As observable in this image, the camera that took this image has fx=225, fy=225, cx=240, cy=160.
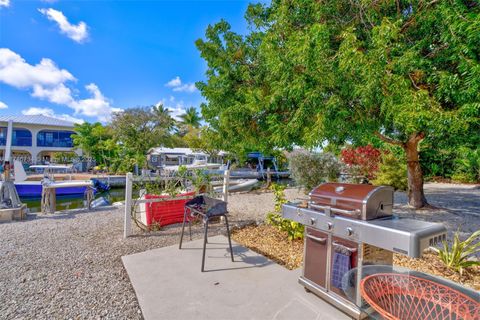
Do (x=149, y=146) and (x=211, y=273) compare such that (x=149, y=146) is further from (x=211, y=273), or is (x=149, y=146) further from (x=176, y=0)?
(x=211, y=273)

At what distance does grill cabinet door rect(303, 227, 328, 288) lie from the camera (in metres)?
2.09

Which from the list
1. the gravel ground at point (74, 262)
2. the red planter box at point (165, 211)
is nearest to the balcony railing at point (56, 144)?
the gravel ground at point (74, 262)

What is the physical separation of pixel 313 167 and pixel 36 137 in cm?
3473

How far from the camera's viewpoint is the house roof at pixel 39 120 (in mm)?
27173

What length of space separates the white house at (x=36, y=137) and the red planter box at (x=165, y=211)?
31543mm

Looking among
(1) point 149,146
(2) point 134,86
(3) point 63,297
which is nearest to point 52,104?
(1) point 149,146

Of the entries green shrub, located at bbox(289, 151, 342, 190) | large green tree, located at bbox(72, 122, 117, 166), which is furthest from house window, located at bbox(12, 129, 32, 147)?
green shrub, located at bbox(289, 151, 342, 190)

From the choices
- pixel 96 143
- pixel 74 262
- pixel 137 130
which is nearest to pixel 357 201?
pixel 74 262

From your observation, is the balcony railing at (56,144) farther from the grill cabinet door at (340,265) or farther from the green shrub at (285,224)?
the grill cabinet door at (340,265)

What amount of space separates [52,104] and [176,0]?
36164 mm

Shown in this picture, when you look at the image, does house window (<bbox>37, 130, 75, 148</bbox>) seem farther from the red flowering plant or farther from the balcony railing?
the red flowering plant

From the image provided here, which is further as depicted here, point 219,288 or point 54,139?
point 54,139

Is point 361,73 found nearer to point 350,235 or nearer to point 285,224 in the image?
point 350,235

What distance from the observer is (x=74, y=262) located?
324 centimetres
